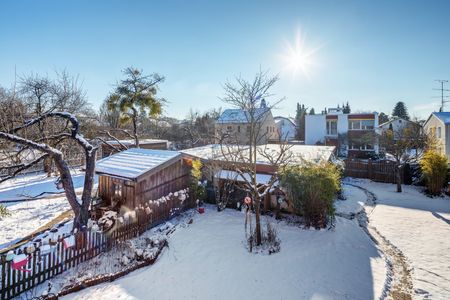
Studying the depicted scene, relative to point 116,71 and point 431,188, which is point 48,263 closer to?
point 116,71

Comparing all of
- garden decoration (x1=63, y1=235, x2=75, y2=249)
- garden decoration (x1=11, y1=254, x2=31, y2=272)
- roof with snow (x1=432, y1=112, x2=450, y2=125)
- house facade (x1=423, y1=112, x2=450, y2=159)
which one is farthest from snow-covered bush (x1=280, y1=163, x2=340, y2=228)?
roof with snow (x1=432, y1=112, x2=450, y2=125)

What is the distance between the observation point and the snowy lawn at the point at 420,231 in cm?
656

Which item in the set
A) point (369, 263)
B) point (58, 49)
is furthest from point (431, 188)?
point (58, 49)

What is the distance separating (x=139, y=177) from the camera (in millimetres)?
9820

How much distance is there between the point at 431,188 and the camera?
582 inches

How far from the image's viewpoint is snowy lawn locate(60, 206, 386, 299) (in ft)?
19.8

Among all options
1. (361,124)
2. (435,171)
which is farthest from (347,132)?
(435,171)

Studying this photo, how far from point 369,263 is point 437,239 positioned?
12.7 ft

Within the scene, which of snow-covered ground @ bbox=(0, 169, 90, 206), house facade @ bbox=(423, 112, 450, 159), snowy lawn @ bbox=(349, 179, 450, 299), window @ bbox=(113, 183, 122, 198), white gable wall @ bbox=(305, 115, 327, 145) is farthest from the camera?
white gable wall @ bbox=(305, 115, 327, 145)

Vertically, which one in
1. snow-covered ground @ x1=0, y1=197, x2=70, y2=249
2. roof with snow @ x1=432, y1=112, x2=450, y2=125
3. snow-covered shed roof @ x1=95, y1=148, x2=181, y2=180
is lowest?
snow-covered ground @ x1=0, y1=197, x2=70, y2=249

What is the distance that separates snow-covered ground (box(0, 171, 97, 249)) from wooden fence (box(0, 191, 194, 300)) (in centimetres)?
279

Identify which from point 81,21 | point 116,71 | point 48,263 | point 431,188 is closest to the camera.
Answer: point 48,263

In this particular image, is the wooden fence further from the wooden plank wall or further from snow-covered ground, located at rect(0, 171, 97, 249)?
snow-covered ground, located at rect(0, 171, 97, 249)

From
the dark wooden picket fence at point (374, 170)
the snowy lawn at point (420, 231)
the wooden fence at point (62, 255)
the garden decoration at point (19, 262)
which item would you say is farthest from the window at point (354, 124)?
the garden decoration at point (19, 262)
